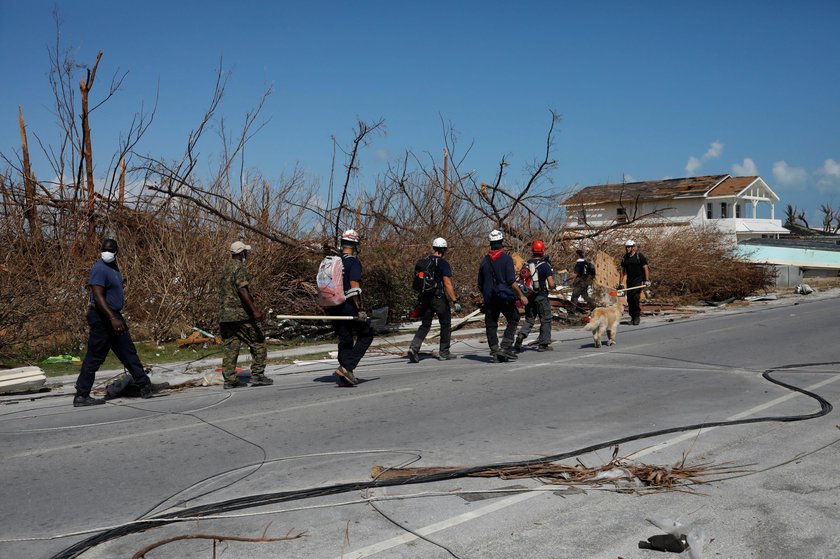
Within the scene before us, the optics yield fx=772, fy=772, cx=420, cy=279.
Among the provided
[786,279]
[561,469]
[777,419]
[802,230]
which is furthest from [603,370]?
[802,230]

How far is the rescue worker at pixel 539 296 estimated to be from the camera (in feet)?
42.7

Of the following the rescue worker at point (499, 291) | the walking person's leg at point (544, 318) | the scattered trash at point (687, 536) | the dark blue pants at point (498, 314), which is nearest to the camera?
the scattered trash at point (687, 536)

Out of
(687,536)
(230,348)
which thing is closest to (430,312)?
(230,348)

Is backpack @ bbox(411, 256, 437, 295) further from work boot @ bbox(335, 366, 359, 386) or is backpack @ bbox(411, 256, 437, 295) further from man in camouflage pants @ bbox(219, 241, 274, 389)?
man in camouflage pants @ bbox(219, 241, 274, 389)

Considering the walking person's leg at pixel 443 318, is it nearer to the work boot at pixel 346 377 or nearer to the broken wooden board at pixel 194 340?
the work boot at pixel 346 377

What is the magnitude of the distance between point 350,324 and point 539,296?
4391 mm

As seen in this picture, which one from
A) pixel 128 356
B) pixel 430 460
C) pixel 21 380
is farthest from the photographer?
pixel 21 380

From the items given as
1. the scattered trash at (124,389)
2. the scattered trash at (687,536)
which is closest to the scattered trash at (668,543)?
the scattered trash at (687,536)

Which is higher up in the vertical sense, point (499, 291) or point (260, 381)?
point (499, 291)

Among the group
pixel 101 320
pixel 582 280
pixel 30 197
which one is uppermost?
pixel 30 197

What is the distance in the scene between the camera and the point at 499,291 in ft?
38.2

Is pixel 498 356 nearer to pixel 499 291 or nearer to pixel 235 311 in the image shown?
pixel 499 291

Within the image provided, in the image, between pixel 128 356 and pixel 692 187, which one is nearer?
pixel 128 356

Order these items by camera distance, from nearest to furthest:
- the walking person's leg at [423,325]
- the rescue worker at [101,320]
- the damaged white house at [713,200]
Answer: the rescue worker at [101,320] → the walking person's leg at [423,325] → the damaged white house at [713,200]
